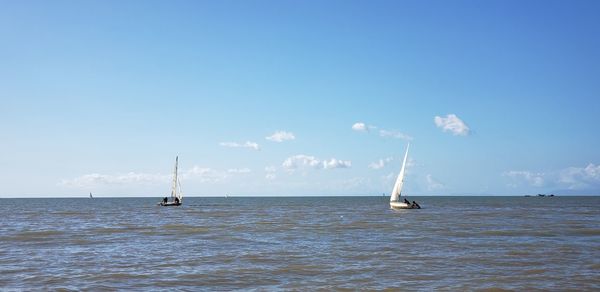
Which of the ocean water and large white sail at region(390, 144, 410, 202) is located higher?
large white sail at region(390, 144, 410, 202)

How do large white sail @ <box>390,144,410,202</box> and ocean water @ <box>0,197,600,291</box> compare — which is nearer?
ocean water @ <box>0,197,600,291</box>

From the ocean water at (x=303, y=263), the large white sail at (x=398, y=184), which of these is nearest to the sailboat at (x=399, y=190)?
the large white sail at (x=398, y=184)

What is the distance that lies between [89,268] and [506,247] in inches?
970

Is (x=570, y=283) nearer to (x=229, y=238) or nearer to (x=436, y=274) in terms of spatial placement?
(x=436, y=274)

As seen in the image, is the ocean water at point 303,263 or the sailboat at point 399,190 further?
the sailboat at point 399,190

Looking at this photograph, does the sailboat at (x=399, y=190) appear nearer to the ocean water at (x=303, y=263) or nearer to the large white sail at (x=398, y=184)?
the large white sail at (x=398, y=184)

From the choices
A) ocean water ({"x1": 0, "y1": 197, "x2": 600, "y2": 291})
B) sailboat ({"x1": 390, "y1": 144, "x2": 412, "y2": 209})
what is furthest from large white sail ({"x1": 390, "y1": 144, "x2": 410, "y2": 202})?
ocean water ({"x1": 0, "y1": 197, "x2": 600, "y2": 291})

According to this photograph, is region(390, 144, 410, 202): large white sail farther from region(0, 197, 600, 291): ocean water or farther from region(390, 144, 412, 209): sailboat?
region(0, 197, 600, 291): ocean water

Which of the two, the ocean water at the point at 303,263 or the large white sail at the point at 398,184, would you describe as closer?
the ocean water at the point at 303,263

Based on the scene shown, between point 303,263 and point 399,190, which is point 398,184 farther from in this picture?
point 303,263

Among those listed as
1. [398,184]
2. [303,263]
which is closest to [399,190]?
[398,184]

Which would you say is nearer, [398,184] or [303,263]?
[303,263]

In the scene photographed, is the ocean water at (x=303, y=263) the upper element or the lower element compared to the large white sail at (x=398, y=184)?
lower

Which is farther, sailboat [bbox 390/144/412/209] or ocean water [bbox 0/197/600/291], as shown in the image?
sailboat [bbox 390/144/412/209]
